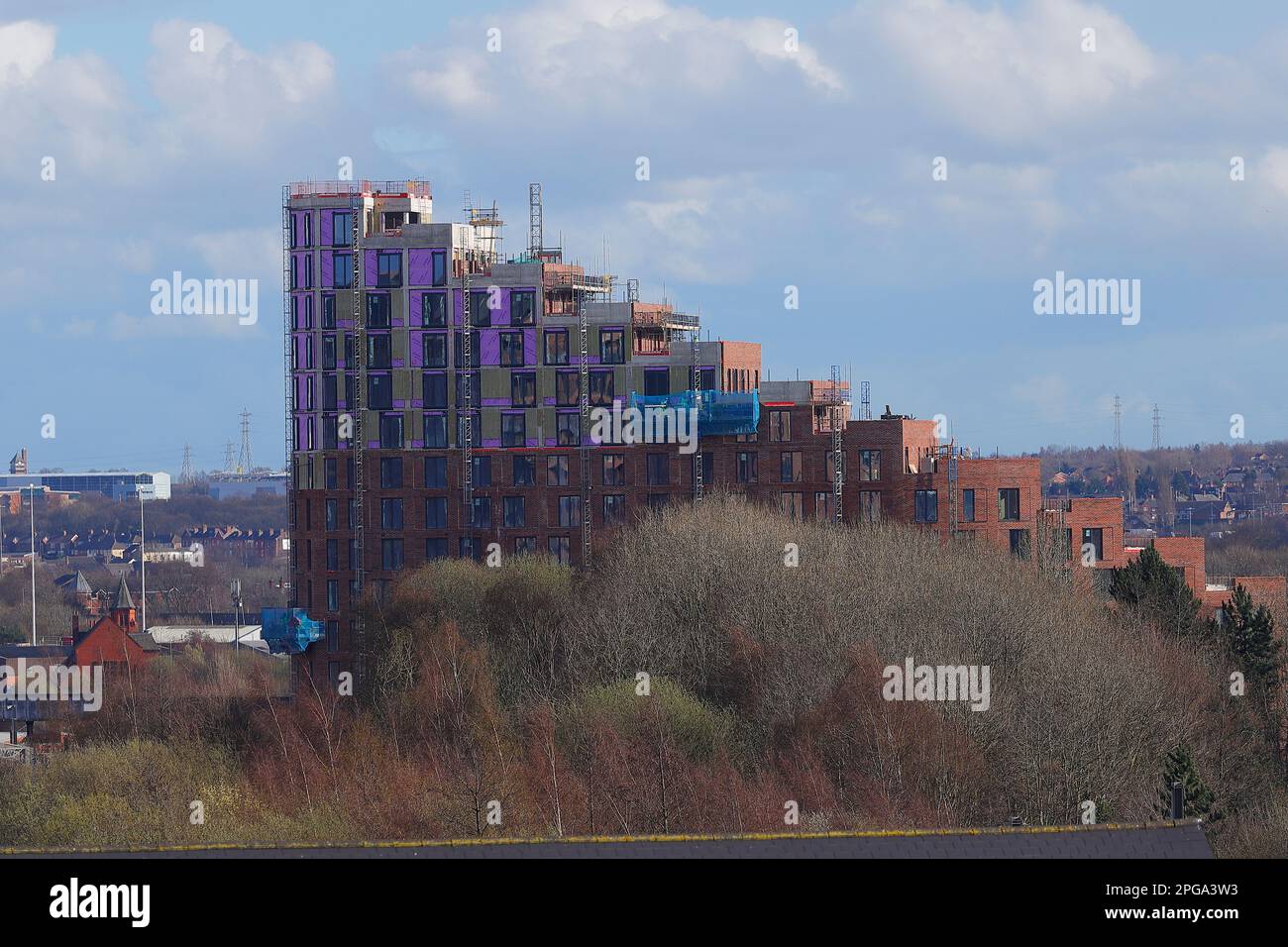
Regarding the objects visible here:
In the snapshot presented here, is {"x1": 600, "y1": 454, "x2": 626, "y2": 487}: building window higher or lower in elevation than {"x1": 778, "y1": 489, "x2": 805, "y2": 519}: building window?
higher

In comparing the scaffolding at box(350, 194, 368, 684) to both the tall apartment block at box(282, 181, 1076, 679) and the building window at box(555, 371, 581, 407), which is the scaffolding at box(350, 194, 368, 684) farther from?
the building window at box(555, 371, 581, 407)

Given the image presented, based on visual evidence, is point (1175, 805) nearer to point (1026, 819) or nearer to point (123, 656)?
point (1026, 819)

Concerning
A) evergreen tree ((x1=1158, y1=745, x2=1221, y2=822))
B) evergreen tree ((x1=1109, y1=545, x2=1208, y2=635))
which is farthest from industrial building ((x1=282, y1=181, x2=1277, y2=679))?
evergreen tree ((x1=1158, y1=745, x2=1221, y2=822))

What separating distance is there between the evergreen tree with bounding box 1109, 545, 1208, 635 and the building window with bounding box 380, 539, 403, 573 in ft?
159

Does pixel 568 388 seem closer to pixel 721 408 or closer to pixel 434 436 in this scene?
pixel 434 436

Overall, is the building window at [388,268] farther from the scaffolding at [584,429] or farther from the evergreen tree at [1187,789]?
the evergreen tree at [1187,789]

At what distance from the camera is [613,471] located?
137 metres

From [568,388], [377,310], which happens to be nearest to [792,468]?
[568,388]

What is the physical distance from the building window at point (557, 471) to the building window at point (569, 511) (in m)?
1.02

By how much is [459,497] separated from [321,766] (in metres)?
43.3

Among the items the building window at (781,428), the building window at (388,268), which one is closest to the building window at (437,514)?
the building window at (388,268)

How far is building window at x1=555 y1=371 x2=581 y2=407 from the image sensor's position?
452 feet

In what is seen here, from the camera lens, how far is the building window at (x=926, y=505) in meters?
128
